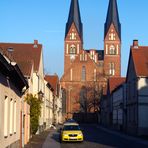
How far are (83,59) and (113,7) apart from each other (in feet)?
54.9

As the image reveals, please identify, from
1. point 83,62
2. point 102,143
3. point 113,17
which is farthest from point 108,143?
point 113,17

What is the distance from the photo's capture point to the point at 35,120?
1407 inches

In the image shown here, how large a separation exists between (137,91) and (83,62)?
7087 centimetres

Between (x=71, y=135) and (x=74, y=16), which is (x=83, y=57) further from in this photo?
(x=71, y=135)

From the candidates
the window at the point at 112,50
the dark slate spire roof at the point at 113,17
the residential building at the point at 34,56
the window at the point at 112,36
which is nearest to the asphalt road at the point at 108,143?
the residential building at the point at 34,56

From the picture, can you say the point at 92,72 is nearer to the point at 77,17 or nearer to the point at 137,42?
the point at 77,17

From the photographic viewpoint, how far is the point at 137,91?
4250 cm

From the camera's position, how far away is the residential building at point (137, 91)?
4222 centimetres

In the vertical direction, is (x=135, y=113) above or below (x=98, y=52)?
below

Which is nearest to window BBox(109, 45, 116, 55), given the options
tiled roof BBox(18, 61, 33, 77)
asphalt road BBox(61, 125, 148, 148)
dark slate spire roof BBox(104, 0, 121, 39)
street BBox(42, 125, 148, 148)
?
dark slate spire roof BBox(104, 0, 121, 39)

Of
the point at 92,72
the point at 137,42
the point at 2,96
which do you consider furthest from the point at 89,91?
the point at 2,96

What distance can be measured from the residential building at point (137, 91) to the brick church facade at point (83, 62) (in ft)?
195

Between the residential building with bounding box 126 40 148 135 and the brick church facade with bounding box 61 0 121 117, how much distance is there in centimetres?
5949

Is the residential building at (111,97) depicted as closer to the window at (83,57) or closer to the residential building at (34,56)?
the residential building at (34,56)
